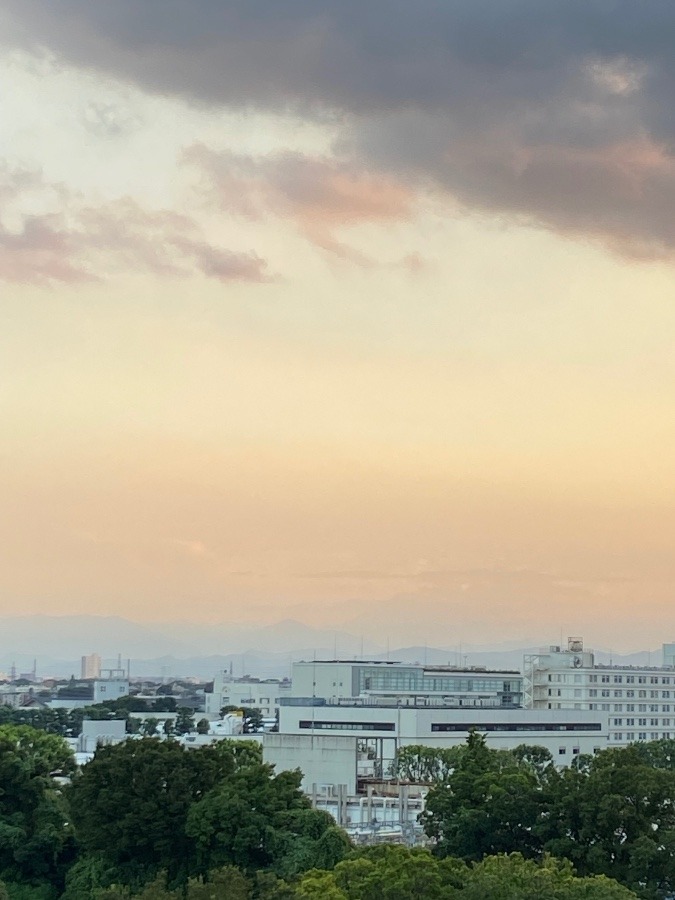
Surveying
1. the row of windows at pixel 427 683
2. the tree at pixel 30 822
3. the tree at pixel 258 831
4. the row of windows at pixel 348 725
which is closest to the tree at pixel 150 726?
the row of windows at pixel 427 683

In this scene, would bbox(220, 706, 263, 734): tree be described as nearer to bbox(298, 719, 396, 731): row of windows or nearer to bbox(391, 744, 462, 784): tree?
bbox(298, 719, 396, 731): row of windows

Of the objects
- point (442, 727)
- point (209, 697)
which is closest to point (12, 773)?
point (442, 727)

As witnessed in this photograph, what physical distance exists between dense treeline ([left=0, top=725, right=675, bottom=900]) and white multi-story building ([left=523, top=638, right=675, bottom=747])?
234 feet

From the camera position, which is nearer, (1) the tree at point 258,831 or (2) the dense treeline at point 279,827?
(2) the dense treeline at point 279,827

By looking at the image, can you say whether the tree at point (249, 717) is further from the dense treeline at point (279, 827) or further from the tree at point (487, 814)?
the tree at point (487, 814)

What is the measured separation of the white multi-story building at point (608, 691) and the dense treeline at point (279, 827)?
234 feet

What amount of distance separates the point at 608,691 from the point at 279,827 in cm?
8144

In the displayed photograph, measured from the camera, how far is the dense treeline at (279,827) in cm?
3959

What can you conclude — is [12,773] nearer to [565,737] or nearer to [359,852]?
[359,852]

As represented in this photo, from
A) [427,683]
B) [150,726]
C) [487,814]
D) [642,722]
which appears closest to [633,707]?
[642,722]

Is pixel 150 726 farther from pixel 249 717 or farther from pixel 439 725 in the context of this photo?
pixel 439 725

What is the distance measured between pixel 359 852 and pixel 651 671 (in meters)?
92.2

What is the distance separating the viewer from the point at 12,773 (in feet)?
170

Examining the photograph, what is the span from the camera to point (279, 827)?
45125 mm
